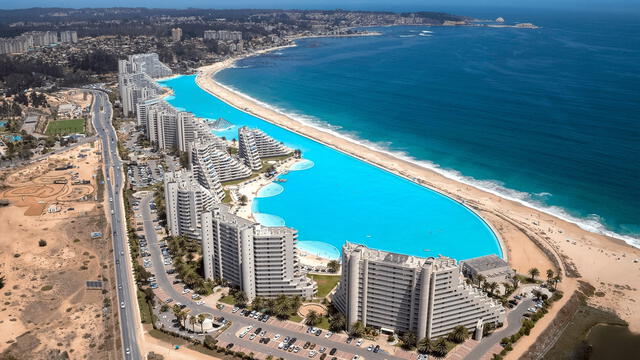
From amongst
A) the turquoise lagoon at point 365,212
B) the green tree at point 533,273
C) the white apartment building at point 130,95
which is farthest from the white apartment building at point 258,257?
the white apartment building at point 130,95

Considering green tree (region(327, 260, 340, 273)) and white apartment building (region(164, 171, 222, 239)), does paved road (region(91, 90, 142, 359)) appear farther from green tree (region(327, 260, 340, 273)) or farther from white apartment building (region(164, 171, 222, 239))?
green tree (region(327, 260, 340, 273))

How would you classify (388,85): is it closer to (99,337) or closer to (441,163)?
(441,163)

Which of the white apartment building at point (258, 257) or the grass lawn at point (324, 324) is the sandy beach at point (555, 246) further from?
the white apartment building at point (258, 257)

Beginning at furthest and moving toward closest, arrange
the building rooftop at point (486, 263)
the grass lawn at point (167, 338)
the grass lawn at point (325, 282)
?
the building rooftop at point (486, 263), the grass lawn at point (325, 282), the grass lawn at point (167, 338)

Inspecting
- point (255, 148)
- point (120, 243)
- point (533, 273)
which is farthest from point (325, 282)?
point (255, 148)

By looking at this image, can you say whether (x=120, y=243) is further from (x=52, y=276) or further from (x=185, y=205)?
(x=185, y=205)

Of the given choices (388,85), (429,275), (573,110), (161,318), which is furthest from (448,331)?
(388,85)

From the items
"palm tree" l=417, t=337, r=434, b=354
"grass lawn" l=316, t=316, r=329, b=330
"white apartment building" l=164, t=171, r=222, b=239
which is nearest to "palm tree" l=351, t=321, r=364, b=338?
"grass lawn" l=316, t=316, r=329, b=330
